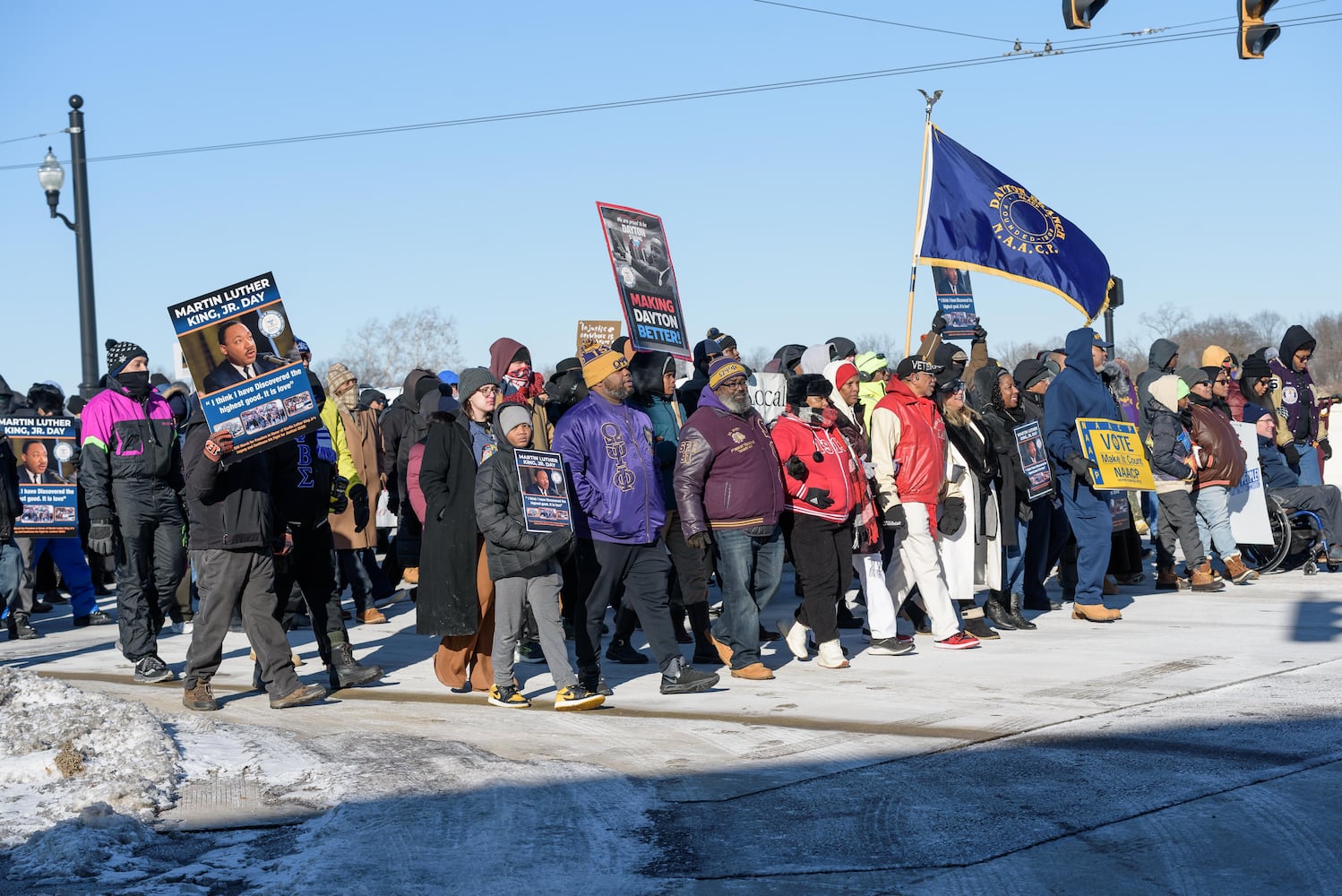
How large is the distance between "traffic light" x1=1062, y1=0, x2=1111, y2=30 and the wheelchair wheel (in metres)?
5.24

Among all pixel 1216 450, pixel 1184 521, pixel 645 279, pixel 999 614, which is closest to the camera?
pixel 999 614

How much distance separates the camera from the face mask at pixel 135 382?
10.0 metres

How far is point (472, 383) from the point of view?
9070 millimetres

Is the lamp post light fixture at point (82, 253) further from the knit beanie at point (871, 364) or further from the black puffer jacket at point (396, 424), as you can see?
→ the knit beanie at point (871, 364)

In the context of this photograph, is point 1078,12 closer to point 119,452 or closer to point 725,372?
point 725,372

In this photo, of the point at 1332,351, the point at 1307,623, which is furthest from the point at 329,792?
the point at 1332,351

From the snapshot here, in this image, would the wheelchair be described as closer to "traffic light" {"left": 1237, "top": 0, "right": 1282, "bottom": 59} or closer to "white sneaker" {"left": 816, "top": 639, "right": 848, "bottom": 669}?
"traffic light" {"left": 1237, "top": 0, "right": 1282, "bottom": 59}

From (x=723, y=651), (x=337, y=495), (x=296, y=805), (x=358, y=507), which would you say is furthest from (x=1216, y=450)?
(x=296, y=805)

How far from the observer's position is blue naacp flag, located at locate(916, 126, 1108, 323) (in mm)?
15992

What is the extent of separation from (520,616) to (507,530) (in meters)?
0.59

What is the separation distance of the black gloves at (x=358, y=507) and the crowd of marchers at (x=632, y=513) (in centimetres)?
3

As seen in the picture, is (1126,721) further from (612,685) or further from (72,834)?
(72,834)

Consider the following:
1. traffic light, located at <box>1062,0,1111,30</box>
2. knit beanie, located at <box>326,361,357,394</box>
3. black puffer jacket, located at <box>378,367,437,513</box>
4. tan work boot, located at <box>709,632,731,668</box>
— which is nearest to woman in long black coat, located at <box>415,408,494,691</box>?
tan work boot, located at <box>709,632,731,668</box>

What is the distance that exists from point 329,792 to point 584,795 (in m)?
1.10
